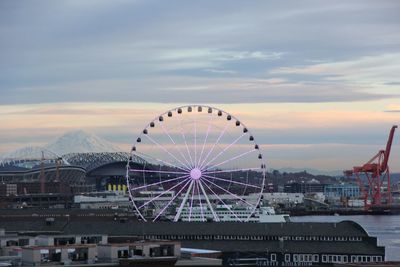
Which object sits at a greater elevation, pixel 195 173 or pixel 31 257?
pixel 195 173

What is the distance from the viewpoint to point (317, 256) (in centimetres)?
3931

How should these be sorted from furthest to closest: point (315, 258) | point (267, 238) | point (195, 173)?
point (195, 173), point (267, 238), point (315, 258)

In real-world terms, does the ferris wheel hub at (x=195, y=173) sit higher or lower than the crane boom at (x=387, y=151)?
lower

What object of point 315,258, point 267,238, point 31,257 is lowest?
point 315,258

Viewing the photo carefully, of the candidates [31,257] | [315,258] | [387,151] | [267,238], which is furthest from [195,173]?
[387,151]

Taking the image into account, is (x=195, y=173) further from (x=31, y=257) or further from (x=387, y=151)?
(x=387, y=151)

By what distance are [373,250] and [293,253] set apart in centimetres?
263

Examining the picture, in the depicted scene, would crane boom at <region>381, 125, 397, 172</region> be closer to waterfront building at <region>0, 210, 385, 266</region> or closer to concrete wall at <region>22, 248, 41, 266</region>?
waterfront building at <region>0, 210, 385, 266</region>

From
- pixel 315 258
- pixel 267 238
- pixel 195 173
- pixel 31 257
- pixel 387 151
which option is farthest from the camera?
pixel 387 151

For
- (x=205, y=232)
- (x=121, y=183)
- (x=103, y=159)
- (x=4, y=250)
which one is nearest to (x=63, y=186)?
(x=121, y=183)

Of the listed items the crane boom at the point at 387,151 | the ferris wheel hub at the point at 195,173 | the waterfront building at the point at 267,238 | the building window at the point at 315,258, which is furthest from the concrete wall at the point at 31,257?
the crane boom at the point at 387,151

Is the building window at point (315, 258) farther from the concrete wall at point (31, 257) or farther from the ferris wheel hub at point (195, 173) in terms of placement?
the concrete wall at point (31, 257)

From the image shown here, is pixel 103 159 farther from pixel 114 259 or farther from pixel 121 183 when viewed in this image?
pixel 114 259

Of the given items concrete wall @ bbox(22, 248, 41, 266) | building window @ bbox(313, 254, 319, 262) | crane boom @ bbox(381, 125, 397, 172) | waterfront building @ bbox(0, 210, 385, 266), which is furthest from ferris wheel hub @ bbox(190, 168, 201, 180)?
crane boom @ bbox(381, 125, 397, 172)
